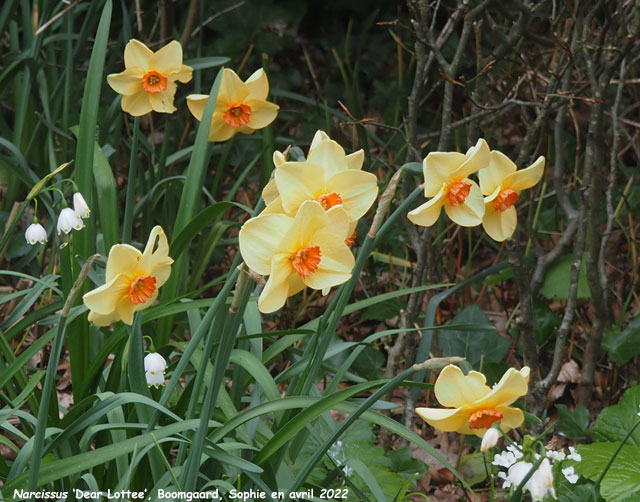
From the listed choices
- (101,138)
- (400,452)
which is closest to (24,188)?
(101,138)

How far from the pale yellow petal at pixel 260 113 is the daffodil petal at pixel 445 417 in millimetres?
1023

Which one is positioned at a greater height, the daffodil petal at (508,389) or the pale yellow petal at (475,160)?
the pale yellow petal at (475,160)

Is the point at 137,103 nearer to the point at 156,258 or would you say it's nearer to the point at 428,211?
the point at 156,258

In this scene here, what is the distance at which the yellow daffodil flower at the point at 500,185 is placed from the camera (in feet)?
5.47

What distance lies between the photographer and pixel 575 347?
3.35 meters

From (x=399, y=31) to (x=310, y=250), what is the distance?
3697mm

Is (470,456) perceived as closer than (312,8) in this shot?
Yes

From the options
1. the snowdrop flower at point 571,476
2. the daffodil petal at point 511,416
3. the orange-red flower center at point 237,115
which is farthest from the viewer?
the orange-red flower center at point 237,115

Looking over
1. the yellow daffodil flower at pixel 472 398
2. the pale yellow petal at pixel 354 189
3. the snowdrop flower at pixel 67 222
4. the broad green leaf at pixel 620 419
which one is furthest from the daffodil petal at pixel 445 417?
the broad green leaf at pixel 620 419

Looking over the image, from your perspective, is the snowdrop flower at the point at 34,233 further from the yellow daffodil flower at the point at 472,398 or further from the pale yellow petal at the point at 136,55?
the yellow daffodil flower at the point at 472,398

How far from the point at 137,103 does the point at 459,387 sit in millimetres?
1302

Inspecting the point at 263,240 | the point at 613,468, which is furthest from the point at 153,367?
the point at 613,468

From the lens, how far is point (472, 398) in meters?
1.38

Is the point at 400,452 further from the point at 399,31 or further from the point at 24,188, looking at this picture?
the point at 399,31
